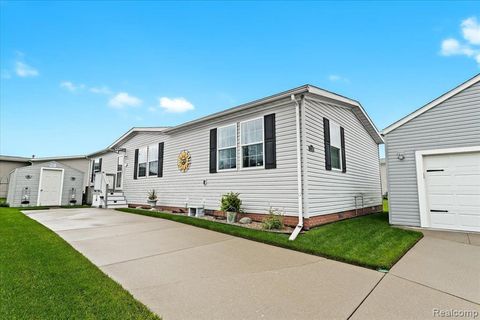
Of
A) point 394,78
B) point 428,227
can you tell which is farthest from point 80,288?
point 394,78

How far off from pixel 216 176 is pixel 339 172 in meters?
4.17

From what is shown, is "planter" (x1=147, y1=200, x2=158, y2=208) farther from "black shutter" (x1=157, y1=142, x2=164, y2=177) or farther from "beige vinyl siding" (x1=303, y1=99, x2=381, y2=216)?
"beige vinyl siding" (x1=303, y1=99, x2=381, y2=216)

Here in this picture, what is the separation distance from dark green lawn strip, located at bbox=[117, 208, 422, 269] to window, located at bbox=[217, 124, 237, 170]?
2.12 meters

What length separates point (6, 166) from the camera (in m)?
18.5

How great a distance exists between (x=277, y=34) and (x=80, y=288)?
12.2 metres

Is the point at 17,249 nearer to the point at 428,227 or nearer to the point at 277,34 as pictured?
the point at 428,227

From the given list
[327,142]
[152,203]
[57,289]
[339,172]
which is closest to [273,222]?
[327,142]

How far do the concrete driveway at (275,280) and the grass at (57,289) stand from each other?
0.72 feet

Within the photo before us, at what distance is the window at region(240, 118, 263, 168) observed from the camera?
7250mm

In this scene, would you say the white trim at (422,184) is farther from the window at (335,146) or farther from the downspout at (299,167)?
the downspout at (299,167)

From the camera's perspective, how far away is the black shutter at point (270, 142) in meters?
6.79

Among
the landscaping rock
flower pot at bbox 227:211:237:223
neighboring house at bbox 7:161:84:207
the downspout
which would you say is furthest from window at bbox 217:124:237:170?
neighboring house at bbox 7:161:84:207

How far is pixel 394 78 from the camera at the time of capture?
11.6 metres

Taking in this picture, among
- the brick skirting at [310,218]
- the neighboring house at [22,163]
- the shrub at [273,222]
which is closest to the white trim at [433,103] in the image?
the brick skirting at [310,218]
